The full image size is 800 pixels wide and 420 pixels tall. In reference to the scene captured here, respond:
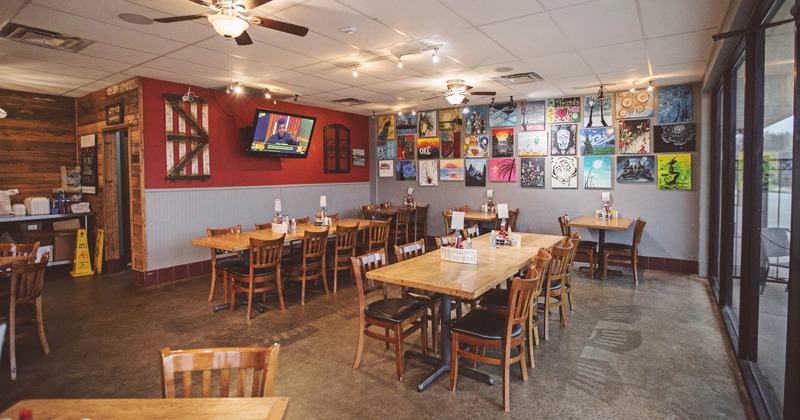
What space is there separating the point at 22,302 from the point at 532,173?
7337mm

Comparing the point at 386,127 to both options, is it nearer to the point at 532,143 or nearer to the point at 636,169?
the point at 532,143

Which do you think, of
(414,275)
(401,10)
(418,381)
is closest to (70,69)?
(401,10)

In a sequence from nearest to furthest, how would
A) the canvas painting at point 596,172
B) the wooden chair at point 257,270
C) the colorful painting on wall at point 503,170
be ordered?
the wooden chair at point 257,270
the canvas painting at point 596,172
the colorful painting on wall at point 503,170

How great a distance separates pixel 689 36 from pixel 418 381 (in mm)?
4315

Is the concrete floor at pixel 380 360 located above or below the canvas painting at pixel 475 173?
below

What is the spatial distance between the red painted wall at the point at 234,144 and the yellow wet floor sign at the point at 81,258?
1877mm

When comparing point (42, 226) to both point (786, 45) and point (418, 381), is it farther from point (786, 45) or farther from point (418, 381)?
point (786, 45)

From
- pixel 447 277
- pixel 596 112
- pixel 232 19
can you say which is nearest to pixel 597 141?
pixel 596 112

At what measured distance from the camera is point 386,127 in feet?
32.2

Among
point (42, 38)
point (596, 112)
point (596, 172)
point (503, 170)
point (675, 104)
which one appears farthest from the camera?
point (503, 170)

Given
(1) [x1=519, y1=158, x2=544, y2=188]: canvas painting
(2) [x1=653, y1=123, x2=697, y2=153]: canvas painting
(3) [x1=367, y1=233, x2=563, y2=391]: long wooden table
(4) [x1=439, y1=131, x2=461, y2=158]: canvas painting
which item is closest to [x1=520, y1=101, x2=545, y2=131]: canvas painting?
(1) [x1=519, y1=158, x2=544, y2=188]: canvas painting

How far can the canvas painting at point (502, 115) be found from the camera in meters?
8.14

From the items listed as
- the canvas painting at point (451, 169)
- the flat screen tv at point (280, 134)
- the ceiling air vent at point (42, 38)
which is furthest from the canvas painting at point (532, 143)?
the ceiling air vent at point (42, 38)

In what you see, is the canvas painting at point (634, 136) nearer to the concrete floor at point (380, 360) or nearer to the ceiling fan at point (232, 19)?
the concrete floor at point (380, 360)
